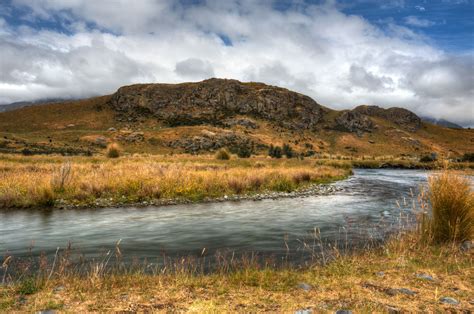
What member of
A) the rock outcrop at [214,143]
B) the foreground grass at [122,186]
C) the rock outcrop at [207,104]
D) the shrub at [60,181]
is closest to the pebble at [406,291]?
the foreground grass at [122,186]

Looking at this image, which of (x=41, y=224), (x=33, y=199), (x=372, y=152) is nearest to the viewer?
(x=41, y=224)

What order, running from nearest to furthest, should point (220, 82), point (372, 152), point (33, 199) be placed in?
1. point (33, 199)
2. point (372, 152)
3. point (220, 82)

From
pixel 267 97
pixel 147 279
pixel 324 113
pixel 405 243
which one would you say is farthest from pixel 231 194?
pixel 324 113

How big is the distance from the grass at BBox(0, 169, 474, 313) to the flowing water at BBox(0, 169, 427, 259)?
2195 mm

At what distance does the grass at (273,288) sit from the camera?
5.27 meters

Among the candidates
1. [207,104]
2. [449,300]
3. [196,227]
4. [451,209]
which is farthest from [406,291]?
[207,104]

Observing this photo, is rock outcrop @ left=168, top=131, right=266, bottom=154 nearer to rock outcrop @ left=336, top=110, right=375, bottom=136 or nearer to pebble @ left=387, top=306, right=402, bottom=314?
rock outcrop @ left=336, top=110, right=375, bottom=136

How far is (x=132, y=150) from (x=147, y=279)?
229 ft

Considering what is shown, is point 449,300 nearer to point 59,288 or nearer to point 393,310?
point 393,310

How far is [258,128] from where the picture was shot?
379 feet

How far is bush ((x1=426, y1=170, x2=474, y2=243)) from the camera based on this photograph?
8.83 metres

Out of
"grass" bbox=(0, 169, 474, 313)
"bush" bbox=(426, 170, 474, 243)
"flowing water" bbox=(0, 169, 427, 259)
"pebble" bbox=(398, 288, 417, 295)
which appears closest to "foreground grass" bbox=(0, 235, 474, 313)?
"grass" bbox=(0, 169, 474, 313)

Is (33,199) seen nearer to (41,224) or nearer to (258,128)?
(41,224)

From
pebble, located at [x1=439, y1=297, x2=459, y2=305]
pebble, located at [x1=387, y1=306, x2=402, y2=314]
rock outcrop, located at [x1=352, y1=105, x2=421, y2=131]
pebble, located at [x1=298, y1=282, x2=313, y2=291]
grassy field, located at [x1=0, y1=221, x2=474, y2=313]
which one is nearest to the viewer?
pebble, located at [x1=387, y1=306, x2=402, y2=314]
